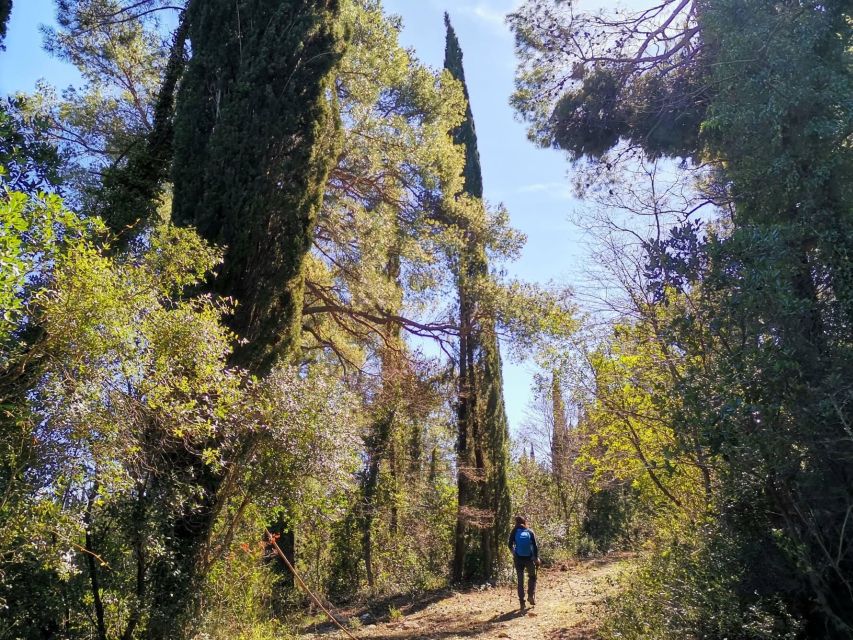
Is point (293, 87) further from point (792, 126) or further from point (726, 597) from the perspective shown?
point (726, 597)

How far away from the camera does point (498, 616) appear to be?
984 centimetres

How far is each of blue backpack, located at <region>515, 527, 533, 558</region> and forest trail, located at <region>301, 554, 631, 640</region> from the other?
3.03ft

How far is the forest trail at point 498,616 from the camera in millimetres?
8172

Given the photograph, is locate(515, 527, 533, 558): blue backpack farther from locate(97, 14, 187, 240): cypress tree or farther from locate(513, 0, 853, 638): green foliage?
locate(97, 14, 187, 240): cypress tree

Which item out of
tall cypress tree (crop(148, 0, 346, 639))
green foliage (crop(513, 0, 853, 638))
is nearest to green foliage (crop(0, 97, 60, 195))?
tall cypress tree (crop(148, 0, 346, 639))

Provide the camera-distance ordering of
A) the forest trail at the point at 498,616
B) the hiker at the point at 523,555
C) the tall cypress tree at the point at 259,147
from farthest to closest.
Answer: the hiker at the point at 523,555
the forest trail at the point at 498,616
the tall cypress tree at the point at 259,147

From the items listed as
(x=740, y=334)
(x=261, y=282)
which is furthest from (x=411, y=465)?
(x=740, y=334)

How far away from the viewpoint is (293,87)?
26.9ft

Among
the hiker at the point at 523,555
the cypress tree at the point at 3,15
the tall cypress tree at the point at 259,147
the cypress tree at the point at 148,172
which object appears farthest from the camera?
the hiker at the point at 523,555

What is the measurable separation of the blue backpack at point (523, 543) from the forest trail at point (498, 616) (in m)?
0.92

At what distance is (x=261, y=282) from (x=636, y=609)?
19.4 feet

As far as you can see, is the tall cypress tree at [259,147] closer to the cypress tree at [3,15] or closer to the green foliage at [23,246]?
the cypress tree at [3,15]

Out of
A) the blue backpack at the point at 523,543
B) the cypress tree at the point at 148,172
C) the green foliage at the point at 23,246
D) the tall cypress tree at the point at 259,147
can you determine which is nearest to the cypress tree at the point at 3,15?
the cypress tree at the point at 148,172

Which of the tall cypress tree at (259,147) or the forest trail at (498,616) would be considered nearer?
the tall cypress tree at (259,147)
